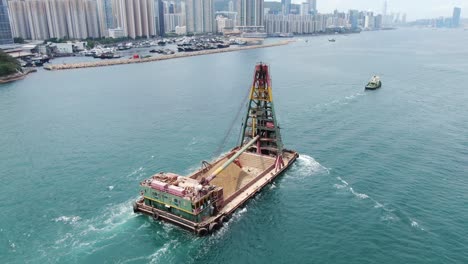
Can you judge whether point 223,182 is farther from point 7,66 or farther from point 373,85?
point 7,66

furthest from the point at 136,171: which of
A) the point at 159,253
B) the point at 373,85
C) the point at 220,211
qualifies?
the point at 373,85

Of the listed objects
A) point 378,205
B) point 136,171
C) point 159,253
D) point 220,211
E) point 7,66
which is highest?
point 7,66

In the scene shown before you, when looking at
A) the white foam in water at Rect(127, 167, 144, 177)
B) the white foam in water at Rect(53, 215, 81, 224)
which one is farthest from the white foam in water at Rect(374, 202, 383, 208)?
the white foam in water at Rect(53, 215, 81, 224)

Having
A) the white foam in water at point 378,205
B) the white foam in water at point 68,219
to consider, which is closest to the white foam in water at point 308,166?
the white foam in water at point 378,205

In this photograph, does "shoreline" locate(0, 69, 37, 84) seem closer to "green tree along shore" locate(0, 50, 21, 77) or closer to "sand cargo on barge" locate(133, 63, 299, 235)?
"green tree along shore" locate(0, 50, 21, 77)

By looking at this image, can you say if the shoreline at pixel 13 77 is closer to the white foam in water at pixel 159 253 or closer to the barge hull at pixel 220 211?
the barge hull at pixel 220 211
